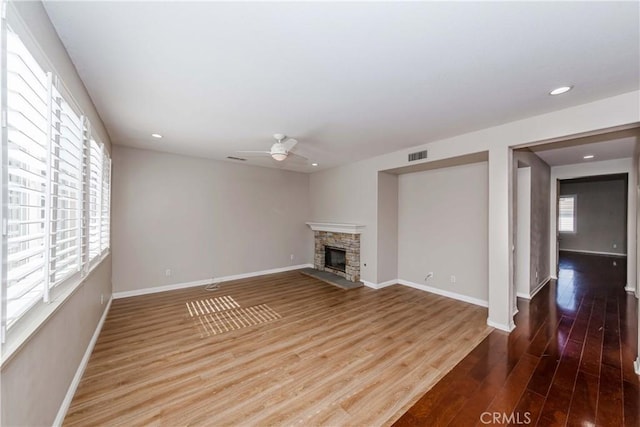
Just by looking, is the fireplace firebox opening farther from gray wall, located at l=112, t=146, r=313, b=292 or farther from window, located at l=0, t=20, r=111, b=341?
window, located at l=0, t=20, r=111, b=341

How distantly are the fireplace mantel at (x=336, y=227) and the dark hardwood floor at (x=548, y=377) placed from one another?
2.80 metres

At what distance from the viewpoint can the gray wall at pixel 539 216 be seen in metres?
4.38

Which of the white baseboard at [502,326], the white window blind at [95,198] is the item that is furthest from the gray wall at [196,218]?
the white baseboard at [502,326]

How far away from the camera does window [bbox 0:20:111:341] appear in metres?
1.11

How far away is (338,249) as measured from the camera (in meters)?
5.88

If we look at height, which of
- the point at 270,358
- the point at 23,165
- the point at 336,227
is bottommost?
the point at 270,358

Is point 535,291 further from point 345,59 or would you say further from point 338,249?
point 345,59

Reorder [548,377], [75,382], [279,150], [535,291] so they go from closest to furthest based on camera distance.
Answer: [75,382]
[548,377]
[279,150]
[535,291]

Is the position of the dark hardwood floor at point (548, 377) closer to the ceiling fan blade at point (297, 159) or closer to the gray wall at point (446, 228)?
the gray wall at point (446, 228)

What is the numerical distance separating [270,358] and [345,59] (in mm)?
2844

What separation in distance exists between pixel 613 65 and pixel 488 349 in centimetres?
283

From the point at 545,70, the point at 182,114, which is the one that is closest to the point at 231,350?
the point at 182,114

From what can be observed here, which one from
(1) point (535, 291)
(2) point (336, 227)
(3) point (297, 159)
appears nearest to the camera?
(1) point (535, 291)

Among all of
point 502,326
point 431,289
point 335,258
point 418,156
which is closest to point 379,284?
point 431,289
